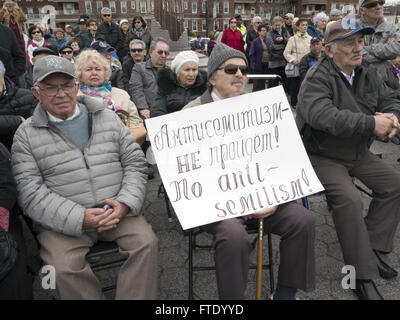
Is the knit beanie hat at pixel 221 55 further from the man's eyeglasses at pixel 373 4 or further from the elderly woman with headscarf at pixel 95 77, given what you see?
the man's eyeglasses at pixel 373 4

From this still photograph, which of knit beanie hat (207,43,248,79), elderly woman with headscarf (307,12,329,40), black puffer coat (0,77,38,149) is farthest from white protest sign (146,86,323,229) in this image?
elderly woman with headscarf (307,12,329,40)

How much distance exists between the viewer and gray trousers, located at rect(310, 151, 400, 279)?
2.26 m

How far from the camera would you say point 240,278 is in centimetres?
188

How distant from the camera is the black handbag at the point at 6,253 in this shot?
1.65 metres

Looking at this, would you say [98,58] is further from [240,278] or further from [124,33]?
[124,33]

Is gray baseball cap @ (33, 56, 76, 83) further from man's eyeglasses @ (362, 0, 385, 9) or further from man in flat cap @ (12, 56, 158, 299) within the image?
man's eyeglasses @ (362, 0, 385, 9)

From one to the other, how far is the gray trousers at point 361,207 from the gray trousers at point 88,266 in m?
1.38

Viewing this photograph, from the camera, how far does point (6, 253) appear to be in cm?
170

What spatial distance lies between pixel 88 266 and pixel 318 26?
25.7ft

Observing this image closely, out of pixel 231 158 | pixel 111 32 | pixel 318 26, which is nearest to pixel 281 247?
pixel 231 158

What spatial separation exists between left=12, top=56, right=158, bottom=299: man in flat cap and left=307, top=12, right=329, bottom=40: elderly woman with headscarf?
6578 mm

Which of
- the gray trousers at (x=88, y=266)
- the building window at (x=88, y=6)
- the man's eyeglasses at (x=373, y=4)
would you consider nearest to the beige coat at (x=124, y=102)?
the gray trousers at (x=88, y=266)

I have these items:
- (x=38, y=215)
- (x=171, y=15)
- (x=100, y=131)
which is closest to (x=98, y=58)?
(x=100, y=131)
